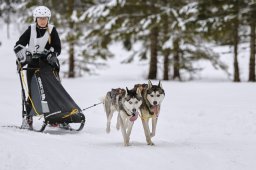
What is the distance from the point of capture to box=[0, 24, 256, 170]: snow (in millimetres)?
5992

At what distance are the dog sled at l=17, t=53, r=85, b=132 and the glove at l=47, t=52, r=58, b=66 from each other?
14cm

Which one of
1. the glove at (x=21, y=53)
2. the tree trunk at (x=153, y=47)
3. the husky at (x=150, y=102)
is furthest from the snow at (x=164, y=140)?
the tree trunk at (x=153, y=47)

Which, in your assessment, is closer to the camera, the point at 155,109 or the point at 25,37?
the point at 155,109

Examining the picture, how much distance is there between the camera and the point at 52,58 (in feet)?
27.9

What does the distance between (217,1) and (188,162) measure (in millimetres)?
12964

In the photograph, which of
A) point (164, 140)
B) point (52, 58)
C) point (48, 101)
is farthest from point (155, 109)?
→ point (52, 58)

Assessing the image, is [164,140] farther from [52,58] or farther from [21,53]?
[21,53]

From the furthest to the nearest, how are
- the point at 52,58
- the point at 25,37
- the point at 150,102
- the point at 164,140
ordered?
the point at 164,140 < the point at 25,37 < the point at 52,58 < the point at 150,102

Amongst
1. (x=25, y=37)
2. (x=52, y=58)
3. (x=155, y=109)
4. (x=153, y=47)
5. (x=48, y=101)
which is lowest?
(x=155, y=109)

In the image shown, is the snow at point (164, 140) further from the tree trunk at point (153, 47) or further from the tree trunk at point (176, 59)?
the tree trunk at point (153, 47)

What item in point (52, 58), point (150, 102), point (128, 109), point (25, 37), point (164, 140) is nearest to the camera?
point (128, 109)

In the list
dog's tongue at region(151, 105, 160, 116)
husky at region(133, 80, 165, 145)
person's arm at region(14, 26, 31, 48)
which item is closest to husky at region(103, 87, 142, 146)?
husky at region(133, 80, 165, 145)

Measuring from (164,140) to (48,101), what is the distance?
2.29 m

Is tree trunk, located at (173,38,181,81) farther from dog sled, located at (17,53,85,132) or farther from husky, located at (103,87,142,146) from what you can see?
husky, located at (103,87,142,146)
